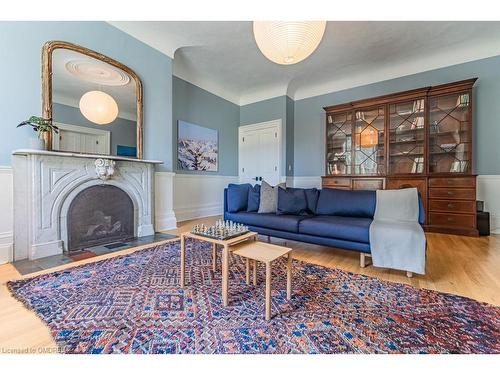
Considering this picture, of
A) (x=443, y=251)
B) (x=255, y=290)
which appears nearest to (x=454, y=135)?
(x=443, y=251)

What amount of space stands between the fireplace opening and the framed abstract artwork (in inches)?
60.5

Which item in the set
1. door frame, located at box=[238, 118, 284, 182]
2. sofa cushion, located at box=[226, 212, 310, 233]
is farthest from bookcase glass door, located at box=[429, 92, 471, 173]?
sofa cushion, located at box=[226, 212, 310, 233]

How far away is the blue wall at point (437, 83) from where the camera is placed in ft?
11.7

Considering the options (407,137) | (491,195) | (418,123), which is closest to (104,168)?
(407,137)

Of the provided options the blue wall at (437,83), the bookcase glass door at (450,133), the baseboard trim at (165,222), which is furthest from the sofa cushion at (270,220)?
the bookcase glass door at (450,133)

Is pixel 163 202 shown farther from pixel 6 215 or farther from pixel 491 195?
pixel 491 195

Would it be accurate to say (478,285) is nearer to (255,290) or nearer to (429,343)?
(429,343)

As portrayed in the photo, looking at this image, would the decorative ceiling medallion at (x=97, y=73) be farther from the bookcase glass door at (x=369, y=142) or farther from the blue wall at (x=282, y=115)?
the bookcase glass door at (x=369, y=142)

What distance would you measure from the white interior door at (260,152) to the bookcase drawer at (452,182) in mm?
2757

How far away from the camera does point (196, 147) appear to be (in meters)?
4.75

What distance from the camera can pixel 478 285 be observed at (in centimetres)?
179

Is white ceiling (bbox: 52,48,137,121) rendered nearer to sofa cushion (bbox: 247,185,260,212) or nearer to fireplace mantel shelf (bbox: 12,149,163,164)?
fireplace mantel shelf (bbox: 12,149,163,164)

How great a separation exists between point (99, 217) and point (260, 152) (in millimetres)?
3583

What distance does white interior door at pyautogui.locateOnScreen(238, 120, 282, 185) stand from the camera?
5.23 meters
